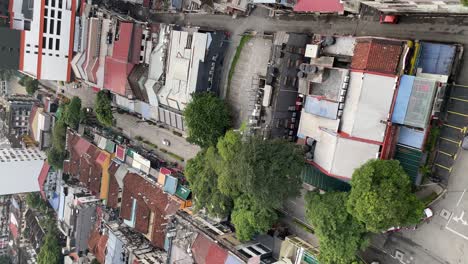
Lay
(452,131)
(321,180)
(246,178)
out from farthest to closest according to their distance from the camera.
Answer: (321,180)
(246,178)
(452,131)

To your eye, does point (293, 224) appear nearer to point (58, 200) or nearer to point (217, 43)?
point (217, 43)

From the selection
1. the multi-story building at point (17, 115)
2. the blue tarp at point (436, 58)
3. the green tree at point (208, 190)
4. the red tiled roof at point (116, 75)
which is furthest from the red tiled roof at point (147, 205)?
the multi-story building at point (17, 115)

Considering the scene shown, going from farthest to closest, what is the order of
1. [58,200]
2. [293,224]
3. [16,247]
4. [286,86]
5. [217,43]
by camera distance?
[16,247] < [58,200] < [217,43] < [293,224] < [286,86]

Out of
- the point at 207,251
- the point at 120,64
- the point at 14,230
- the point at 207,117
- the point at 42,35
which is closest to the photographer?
the point at 207,251

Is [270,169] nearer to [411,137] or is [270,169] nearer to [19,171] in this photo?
[411,137]

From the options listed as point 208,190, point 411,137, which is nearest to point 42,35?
point 208,190

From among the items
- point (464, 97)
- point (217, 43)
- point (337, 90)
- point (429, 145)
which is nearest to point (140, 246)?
point (217, 43)

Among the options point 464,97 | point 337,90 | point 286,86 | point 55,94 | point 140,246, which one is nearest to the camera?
point 464,97
